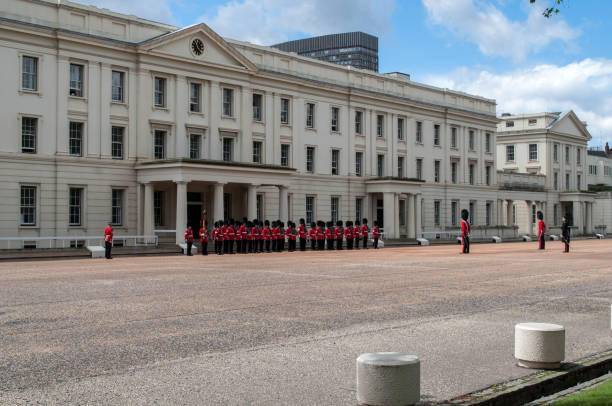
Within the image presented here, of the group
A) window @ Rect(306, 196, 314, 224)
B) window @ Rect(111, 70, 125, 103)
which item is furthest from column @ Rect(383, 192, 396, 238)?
window @ Rect(111, 70, 125, 103)

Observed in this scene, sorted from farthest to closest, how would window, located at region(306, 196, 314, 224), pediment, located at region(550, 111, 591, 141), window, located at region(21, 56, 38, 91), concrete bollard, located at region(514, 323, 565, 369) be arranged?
1. pediment, located at region(550, 111, 591, 141)
2. window, located at region(306, 196, 314, 224)
3. window, located at region(21, 56, 38, 91)
4. concrete bollard, located at region(514, 323, 565, 369)

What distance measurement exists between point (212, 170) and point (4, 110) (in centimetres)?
1128

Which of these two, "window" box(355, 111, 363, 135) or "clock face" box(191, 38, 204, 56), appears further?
"window" box(355, 111, 363, 135)

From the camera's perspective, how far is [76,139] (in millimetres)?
39875

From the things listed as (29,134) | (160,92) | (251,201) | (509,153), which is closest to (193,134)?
(160,92)

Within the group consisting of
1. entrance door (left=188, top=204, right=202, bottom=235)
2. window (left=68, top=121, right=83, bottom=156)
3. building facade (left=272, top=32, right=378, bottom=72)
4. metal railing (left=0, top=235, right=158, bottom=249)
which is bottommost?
metal railing (left=0, top=235, right=158, bottom=249)

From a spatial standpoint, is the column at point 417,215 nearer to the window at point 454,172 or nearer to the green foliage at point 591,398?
the window at point 454,172

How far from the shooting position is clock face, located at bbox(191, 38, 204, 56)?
44.2 meters

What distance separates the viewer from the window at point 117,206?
136 feet

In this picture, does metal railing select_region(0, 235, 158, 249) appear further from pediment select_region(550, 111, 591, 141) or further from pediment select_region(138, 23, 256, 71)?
pediment select_region(550, 111, 591, 141)

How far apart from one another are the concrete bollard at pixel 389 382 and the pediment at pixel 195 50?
3792cm

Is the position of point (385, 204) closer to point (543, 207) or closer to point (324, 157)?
point (324, 157)

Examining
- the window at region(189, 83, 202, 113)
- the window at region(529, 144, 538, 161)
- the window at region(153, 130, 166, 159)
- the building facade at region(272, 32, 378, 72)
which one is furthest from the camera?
the building facade at region(272, 32, 378, 72)

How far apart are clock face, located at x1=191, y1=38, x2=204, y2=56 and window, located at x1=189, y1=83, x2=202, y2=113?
199cm
